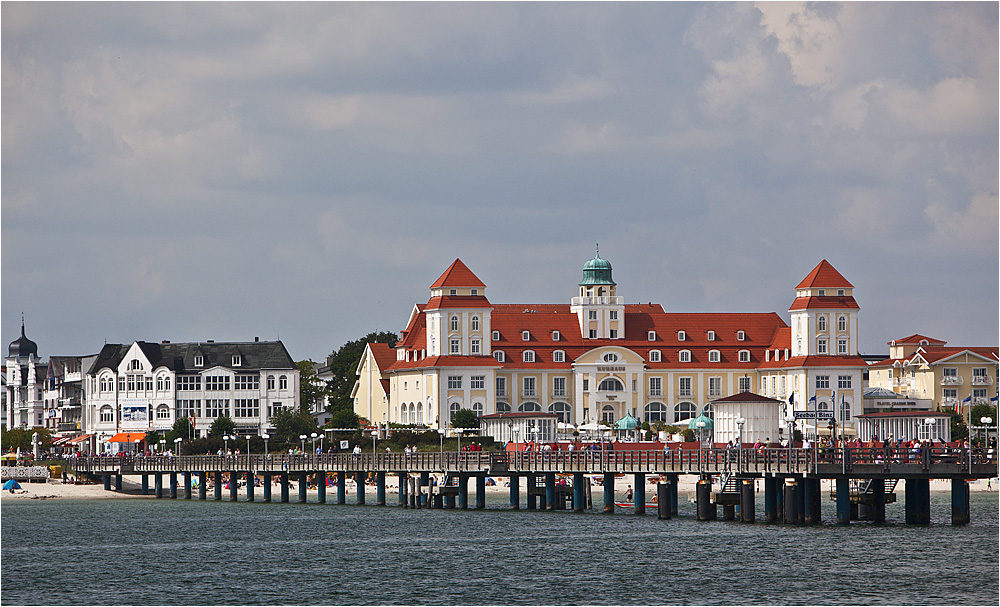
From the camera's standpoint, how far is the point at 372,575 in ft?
195

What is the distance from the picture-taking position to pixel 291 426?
490 ft

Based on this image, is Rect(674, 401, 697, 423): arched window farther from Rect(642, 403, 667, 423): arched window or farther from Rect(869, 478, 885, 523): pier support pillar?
Rect(869, 478, 885, 523): pier support pillar

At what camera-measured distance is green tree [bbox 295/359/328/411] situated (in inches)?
6707

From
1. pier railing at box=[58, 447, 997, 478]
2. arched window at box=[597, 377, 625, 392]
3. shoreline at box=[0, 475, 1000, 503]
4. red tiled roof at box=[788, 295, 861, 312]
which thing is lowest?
shoreline at box=[0, 475, 1000, 503]

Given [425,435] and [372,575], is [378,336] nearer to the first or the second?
[425,435]

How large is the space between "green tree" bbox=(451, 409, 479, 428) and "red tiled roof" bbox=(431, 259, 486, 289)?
14742 mm

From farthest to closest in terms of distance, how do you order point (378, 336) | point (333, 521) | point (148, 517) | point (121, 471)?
1. point (378, 336)
2. point (121, 471)
3. point (148, 517)
4. point (333, 521)

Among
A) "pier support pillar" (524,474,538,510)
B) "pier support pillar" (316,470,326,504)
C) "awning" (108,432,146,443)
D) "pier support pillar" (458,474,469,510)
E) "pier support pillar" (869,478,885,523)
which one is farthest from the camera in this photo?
"awning" (108,432,146,443)

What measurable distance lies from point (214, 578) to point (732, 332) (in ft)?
353

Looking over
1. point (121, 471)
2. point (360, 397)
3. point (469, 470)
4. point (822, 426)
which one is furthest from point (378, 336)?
point (469, 470)

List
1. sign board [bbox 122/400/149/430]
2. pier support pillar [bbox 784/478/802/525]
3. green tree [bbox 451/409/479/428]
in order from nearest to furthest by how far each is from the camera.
Result: 1. pier support pillar [bbox 784/478/802/525]
2. green tree [bbox 451/409/479/428]
3. sign board [bbox 122/400/149/430]

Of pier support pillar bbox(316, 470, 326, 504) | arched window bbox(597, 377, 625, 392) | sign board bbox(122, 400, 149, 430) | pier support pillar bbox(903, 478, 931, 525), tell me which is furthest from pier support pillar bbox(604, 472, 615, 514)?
sign board bbox(122, 400, 149, 430)

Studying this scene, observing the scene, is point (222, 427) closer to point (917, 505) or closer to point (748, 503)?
point (748, 503)

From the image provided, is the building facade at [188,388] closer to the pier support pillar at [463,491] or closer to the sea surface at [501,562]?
the pier support pillar at [463,491]
